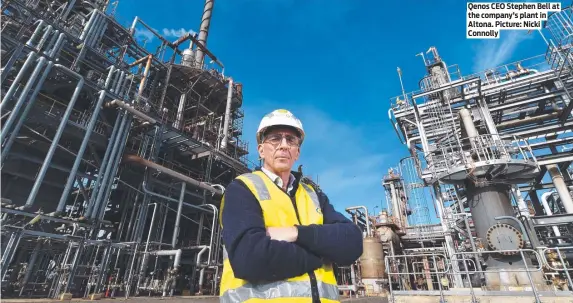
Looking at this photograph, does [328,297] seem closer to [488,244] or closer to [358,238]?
[358,238]

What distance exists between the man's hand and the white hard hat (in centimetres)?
87

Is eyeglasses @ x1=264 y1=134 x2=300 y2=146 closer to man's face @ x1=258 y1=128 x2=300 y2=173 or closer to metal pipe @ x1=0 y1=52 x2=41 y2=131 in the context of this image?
man's face @ x1=258 y1=128 x2=300 y2=173

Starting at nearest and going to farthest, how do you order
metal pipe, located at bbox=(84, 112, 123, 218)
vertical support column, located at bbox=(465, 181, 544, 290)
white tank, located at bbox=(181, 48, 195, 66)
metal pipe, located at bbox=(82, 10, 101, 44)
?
vertical support column, located at bbox=(465, 181, 544, 290), metal pipe, located at bbox=(84, 112, 123, 218), metal pipe, located at bbox=(82, 10, 101, 44), white tank, located at bbox=(181, 48, 195, 66)

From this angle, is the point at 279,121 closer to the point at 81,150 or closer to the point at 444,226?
the point at 81,150

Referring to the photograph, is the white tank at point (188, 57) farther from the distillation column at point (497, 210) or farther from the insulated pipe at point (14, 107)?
the distillation column at point (497, 210)

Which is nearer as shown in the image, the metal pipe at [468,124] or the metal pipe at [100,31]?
the metal pipe at [468,124]

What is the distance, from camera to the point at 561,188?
13711mm

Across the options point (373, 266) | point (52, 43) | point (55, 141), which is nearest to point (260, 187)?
point (55, 141)

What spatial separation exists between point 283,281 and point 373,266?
18.0 m

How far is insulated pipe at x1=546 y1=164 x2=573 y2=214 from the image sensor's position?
13111mm

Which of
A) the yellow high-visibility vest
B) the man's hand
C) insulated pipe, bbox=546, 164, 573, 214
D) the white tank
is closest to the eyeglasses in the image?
the yellow high-visibility vest

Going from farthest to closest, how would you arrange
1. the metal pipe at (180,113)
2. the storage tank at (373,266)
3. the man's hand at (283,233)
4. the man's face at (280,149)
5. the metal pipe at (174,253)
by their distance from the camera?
the metal pipe at (180,113) → the storage tank at (373,266) → the metal pipe at (174,253) → the man's face at (280,149) → the man's hand at (283,233)

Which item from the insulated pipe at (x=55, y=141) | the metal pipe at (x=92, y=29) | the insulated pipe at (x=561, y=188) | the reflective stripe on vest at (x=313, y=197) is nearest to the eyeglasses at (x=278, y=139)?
A: the reflective stripe on vest at (x=313, y=197)

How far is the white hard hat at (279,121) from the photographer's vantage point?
2197mm
